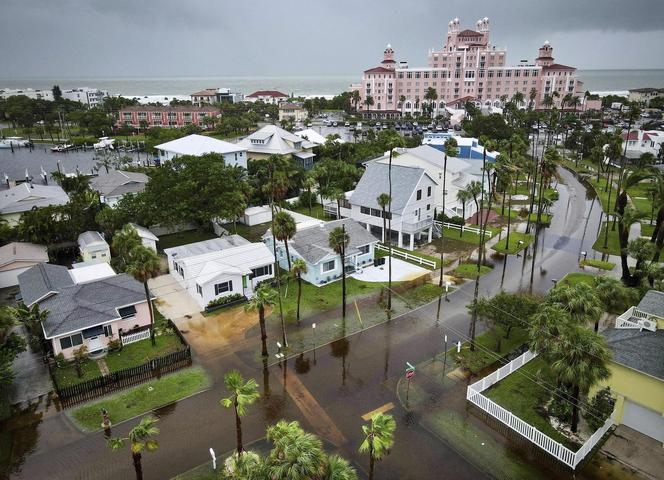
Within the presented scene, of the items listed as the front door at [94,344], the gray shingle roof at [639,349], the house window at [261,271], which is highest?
the gray shingle roof at [639,349]

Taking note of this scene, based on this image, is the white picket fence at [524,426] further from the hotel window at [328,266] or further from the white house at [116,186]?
the white house at [116,186]

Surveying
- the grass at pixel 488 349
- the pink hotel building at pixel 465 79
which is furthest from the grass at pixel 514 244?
the pink hotel building at pixel 465 79

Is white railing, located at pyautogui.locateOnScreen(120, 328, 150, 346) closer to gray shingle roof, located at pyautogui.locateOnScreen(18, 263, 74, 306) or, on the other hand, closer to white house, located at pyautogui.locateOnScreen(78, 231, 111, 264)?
gray shingle roof, located at pyautogui.locateOnScreen(18, 263, 74, 306)

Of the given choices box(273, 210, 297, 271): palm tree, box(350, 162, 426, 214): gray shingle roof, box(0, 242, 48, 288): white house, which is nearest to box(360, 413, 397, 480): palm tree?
box(273, 210, 297, 271): palm tree

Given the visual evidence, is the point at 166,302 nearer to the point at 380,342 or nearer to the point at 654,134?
the point at 380,342

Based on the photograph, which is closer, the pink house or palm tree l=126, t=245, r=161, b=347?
palm tree l=126, t=245, r=161, b=347

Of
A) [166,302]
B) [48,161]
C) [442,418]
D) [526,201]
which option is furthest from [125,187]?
[48,161]

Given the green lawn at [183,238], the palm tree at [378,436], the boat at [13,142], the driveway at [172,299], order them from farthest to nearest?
1. the boat at [13,142]
2. the green lawn at [183,238]
3. the driveway at [172,299]
4. the palm tree at [378,436]
